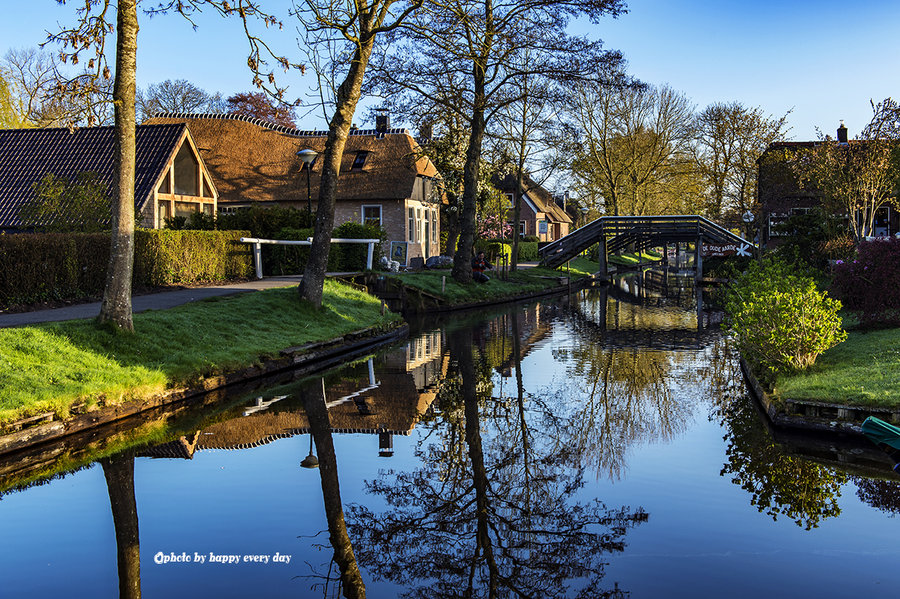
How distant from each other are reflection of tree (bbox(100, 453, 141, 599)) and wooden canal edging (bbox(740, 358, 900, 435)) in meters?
7.58

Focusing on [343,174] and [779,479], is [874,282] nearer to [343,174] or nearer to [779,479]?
[779,479]

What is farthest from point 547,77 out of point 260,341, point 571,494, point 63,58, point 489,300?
point 571,494

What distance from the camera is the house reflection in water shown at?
9.54 metres

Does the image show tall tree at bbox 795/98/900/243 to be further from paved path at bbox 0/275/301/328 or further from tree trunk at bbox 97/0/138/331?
tree trunk at bbox 97/0/138/331

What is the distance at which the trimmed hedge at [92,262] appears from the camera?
16.5 metres

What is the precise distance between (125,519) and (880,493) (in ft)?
22.3

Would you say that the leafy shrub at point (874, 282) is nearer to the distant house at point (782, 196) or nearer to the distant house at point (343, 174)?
the distant house at point (343, 174)

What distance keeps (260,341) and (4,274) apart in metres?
5.38

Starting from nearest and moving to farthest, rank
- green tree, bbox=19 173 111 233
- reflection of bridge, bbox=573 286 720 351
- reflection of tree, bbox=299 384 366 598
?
reflection of tree, bbox=299 384 366 598
reflection of bridge, bbox=573 286 720 351
green tree, bbox=19 173 111 233

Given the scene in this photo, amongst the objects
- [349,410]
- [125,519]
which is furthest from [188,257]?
[125,519]

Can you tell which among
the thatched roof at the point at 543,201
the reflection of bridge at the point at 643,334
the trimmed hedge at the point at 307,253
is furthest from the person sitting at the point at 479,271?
the thatched roof at the point at 543,201

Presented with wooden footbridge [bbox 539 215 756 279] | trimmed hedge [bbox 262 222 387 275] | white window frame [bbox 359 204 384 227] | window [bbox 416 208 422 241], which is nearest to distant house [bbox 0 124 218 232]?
trimmed hedge [bbox 262 222 387 275]

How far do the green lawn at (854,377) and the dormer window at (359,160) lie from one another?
3112cm

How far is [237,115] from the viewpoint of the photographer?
149 ft
